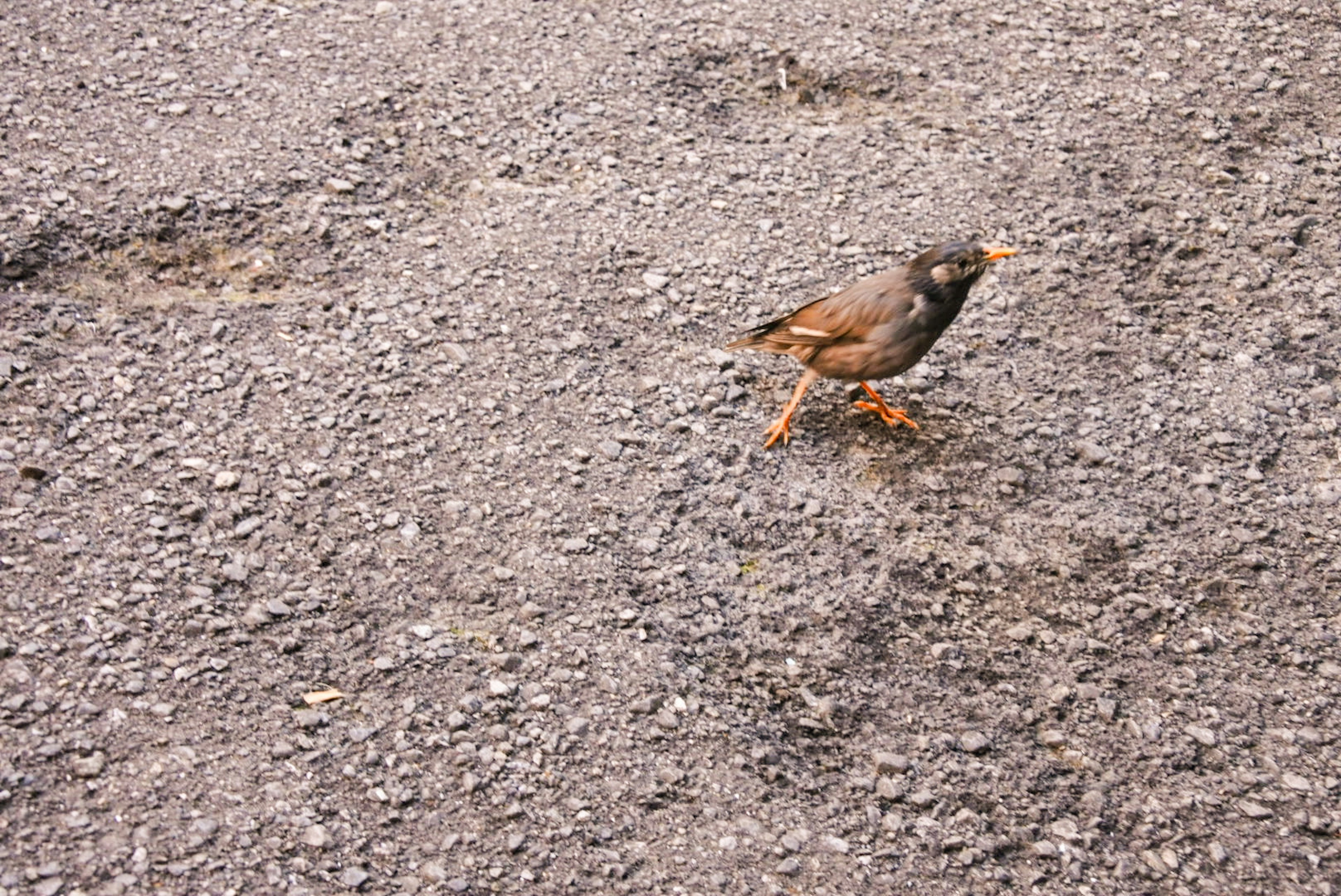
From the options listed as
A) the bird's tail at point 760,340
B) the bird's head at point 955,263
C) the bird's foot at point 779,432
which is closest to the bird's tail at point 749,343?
the bird's tail at point 760,340

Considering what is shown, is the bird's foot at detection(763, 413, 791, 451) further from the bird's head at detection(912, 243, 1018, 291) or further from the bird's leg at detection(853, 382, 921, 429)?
the bird's head at detection(912, 243, 1018, 291)

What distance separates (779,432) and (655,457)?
51 centimetres

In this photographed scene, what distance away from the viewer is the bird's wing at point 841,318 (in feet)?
14.5

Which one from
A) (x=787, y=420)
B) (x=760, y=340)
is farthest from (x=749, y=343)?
(x=787, y=420)

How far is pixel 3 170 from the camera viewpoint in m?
5.19

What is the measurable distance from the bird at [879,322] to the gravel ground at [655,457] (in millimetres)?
271

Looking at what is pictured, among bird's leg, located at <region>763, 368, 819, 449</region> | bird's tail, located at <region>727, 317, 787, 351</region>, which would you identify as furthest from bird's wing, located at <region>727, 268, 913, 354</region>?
bird's leg, located at <region>763, 368, 819, 449</region>

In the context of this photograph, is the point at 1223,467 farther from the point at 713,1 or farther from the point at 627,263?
the point at 713,1

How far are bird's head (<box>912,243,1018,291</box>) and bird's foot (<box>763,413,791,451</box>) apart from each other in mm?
760

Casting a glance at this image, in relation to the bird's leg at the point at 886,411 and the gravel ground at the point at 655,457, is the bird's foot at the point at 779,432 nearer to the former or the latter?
the gravel ground at the point at 655,457

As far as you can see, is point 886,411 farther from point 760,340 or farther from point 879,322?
point 760,340

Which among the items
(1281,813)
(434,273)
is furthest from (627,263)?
(1281,813)

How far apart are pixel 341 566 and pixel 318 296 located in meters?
1.43

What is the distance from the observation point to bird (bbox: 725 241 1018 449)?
4.41 metres
